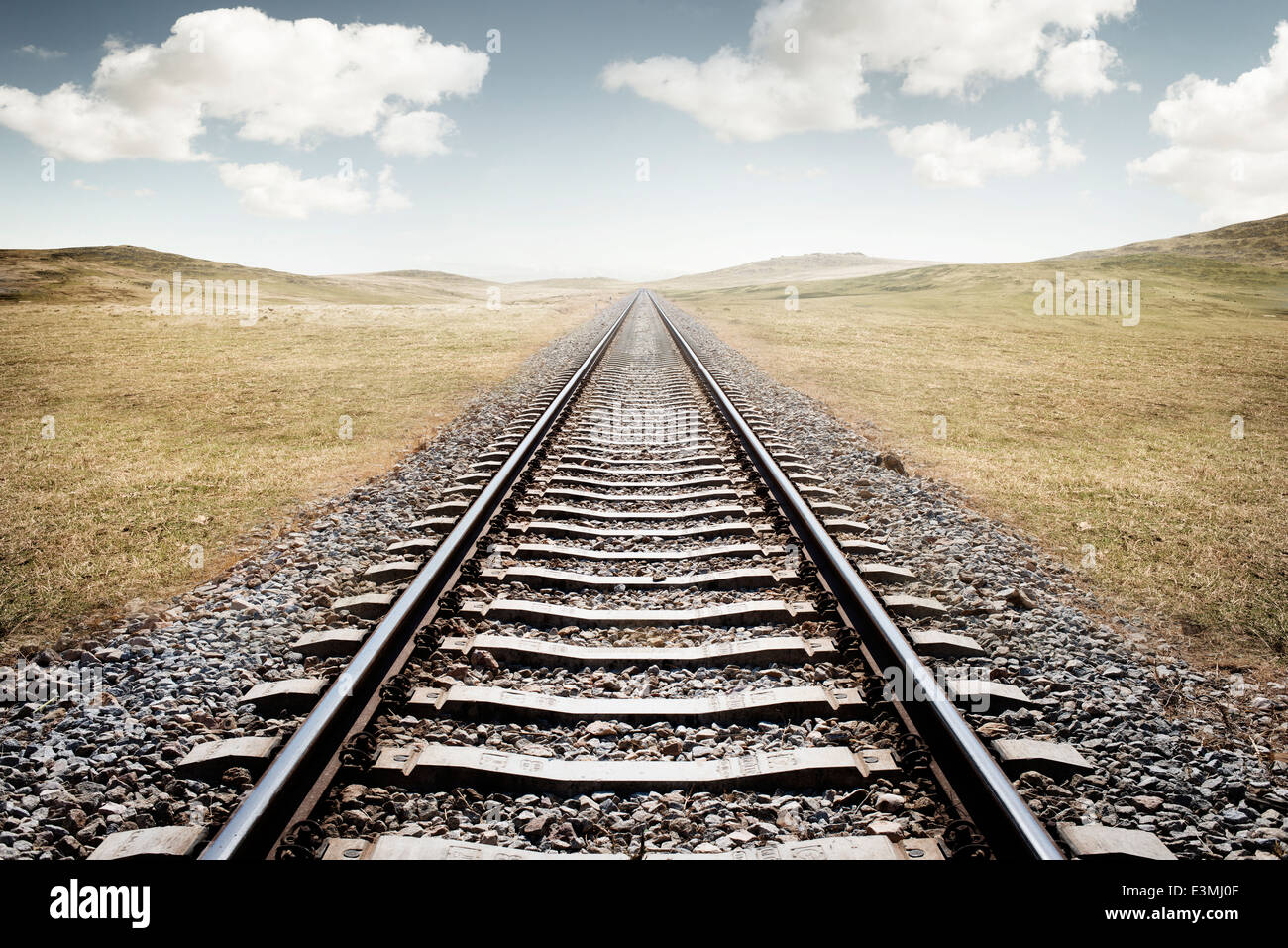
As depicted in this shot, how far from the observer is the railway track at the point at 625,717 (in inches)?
90.4

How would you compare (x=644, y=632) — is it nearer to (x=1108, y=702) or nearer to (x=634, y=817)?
(x=634, y=817)

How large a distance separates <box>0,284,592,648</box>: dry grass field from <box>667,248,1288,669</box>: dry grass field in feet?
22.6

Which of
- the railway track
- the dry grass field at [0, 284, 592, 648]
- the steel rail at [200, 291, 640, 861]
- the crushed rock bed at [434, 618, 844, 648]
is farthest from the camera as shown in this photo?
the dry grass field at [0, 284, 592, 648]

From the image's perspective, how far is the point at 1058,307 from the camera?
46.7m

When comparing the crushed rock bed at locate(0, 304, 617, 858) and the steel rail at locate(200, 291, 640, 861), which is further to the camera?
the crushed rock bed at locate(0, 304, 617, 858)

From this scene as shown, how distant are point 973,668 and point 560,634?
2231 mm

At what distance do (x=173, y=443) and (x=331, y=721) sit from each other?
831cm

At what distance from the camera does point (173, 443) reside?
905cm

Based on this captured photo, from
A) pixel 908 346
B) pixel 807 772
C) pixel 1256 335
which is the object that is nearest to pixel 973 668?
pixel 807 772

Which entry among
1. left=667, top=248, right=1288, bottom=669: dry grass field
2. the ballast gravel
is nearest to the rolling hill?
left=667, top=248, right=1288, bottom=669: dry grass field

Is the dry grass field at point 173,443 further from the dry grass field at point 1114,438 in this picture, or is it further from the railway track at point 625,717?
the dry grass field at point 1114,438

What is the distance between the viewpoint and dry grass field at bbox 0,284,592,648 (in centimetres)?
490

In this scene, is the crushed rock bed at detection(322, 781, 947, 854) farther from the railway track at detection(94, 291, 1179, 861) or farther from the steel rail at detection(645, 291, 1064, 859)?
the steel rail at detection(645, 291, 1064, 859)
